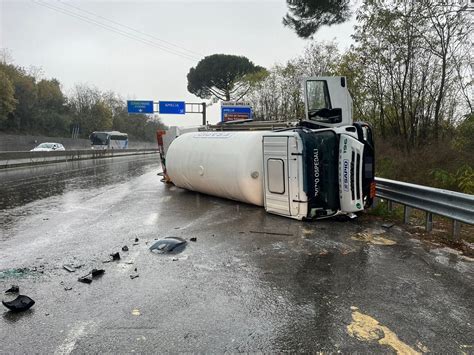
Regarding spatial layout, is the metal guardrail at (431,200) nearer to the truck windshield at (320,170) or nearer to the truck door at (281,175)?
the truck windshield at (320,170)

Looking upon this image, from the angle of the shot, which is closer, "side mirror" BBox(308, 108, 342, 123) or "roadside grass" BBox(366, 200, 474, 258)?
"roadside grass" BBox(366, 200, 474, 258)

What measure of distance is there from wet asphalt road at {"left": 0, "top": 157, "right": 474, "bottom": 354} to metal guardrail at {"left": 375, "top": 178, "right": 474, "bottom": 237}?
0.56 m

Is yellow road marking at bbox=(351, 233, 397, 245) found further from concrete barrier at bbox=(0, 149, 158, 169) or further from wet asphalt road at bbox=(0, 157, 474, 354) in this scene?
concrete barrier at bbox=(0, 149, 158, 169)

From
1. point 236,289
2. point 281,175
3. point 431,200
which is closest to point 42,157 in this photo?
point 281,175

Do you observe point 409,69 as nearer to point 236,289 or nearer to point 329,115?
point 329,115

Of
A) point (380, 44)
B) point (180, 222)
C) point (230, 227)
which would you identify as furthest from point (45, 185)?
point (380, 44)

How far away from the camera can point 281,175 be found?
23.5 feet

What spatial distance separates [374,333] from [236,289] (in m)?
1.43

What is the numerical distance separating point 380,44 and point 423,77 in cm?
229

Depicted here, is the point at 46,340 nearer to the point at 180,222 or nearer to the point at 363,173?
the point at 180,222

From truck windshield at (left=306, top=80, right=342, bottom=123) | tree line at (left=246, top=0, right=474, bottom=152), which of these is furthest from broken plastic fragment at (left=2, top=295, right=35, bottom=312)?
tree line at (left=246, top=0, right=474, bottom=152)

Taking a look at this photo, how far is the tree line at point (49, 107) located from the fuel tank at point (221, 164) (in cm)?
4487

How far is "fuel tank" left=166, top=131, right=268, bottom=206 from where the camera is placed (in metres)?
8.12

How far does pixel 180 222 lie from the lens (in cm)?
698
